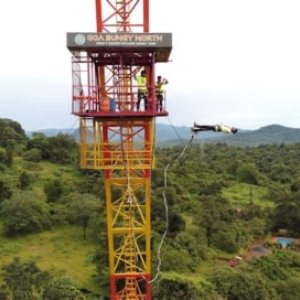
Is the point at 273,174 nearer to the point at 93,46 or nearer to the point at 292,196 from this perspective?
the point at 292,196

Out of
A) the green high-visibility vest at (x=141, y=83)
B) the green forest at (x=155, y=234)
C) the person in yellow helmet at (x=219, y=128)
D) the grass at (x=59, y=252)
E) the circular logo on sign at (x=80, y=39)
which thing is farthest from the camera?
the grass at (x=59, y=252)

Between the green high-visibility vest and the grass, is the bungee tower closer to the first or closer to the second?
the green high-visibility vest

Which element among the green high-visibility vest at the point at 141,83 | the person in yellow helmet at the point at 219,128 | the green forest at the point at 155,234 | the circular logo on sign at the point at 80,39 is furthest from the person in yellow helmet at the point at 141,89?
the person in yellow helmet at the point at 219,128

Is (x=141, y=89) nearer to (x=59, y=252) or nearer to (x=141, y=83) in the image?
(x=141, y=83)

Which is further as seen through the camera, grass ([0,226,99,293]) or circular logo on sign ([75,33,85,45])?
grass ([0,226,99,293])

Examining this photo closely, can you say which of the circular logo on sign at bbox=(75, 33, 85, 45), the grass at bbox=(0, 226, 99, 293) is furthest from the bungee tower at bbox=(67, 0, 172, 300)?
the grass at bbox=(0, 226, 99, 293)

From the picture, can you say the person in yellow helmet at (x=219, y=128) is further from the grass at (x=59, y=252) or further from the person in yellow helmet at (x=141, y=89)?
the grass at (x=59, y=252)
